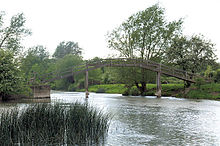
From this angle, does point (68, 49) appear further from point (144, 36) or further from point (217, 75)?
point (217, 75)

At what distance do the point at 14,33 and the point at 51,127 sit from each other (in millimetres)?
36563

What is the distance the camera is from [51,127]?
862 centimetres

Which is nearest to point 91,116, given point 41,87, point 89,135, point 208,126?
point 89,135

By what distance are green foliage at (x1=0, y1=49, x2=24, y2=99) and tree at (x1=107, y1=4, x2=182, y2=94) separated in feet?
→ 55.3

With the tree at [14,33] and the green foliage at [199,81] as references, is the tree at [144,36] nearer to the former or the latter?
the green foliage at [199,81]

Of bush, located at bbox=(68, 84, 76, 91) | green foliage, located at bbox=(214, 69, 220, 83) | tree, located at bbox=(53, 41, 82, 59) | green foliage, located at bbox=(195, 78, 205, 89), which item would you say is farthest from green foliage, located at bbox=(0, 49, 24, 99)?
tree, located at bbox=(53, 41, 82, 59)

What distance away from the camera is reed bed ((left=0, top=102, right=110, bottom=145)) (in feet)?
26.3

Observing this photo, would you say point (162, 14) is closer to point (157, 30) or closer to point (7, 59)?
point (157, 30)

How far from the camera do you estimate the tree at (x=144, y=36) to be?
39.0 meters

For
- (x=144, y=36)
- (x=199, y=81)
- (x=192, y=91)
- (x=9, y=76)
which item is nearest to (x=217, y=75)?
(x=199, y=81)

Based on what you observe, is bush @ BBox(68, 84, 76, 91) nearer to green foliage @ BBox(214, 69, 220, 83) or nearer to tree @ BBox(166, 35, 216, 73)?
tree @ BBox(166, 35, 216, 73)

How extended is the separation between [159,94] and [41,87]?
50.7ft

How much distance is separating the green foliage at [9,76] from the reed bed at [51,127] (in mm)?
16743

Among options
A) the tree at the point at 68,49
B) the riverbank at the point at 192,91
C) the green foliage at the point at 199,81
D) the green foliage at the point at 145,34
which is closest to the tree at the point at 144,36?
the green foliage at the point at 145,34
